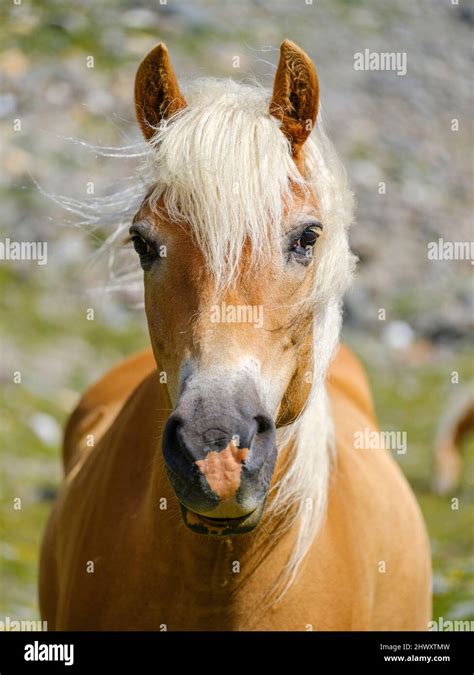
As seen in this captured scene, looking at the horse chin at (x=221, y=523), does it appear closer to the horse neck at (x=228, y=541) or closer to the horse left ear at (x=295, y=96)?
the horse neck at (x=228, y=541)

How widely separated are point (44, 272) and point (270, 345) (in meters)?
Answer: 9.68

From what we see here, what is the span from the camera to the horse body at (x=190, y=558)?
332 centimetres

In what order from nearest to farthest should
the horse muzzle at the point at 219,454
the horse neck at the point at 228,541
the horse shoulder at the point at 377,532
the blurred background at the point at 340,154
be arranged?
the horse muzzle at the point at 219,454 → the horse neck at the point at 228,541 → the horse shoulder at the point at 377,532 → the blurred background at the point at 340,154

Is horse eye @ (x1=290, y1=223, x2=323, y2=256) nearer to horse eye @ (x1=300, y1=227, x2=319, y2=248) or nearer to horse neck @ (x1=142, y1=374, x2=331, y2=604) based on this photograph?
horse eye @ (x1=300, y1=227, x2=319, y2=248)

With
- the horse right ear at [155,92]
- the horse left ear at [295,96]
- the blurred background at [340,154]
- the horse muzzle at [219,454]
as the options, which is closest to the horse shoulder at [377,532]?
the horse muzzle at [219,454]

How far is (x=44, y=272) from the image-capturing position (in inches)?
484

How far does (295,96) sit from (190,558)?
166 centimetres

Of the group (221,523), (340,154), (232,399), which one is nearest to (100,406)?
(221,523)

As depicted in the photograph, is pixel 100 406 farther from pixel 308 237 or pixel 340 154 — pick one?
pixel 340 154

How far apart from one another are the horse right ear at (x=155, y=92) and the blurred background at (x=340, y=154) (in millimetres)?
4488

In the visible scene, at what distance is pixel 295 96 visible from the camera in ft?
10.9

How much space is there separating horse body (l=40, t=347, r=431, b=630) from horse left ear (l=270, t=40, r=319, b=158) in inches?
40.4

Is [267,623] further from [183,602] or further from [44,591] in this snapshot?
[44,591]

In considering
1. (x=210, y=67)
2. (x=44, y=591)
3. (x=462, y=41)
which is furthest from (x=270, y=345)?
(x=462, y=41)
